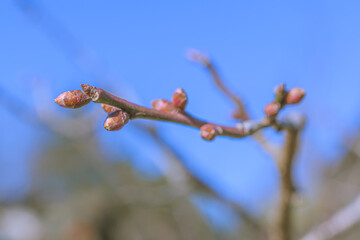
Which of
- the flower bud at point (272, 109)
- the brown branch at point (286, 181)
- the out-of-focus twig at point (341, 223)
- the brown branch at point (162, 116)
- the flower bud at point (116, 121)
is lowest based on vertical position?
the flower bud at point (116, 121)

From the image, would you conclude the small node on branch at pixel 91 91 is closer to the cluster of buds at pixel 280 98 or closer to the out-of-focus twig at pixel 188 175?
the cluster of buds at pixel 280 98

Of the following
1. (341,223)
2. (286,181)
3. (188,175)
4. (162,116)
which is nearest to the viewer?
(162,116)

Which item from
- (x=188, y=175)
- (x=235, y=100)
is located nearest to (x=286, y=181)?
(x=235, y=100)

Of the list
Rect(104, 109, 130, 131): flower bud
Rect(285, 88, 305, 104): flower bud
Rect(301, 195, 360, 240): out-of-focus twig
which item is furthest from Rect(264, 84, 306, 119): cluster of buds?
Rect(301, 195, 360, 240): out-of-focus twig

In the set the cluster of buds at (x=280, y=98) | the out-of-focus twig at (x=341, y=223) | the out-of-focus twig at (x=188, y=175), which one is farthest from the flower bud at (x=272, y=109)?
the out-of-focus twig at (x=188, y=175)

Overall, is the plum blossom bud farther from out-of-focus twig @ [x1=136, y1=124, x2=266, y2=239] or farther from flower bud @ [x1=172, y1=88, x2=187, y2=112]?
out-of-focus twig @ [x1=136, y1=124, x2=266, y2=239]

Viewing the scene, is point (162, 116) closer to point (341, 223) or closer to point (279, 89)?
point (279, 89)

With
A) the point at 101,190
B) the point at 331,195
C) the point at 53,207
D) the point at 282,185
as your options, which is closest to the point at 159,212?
the point at 101,190
